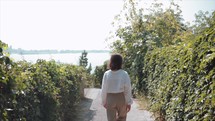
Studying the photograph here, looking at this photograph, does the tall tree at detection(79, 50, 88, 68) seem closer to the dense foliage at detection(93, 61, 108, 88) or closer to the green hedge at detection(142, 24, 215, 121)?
the dense foliage at detection(93, 61, 108, 88)

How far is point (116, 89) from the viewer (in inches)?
254

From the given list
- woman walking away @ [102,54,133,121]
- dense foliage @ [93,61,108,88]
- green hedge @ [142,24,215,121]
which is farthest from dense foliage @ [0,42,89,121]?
dense foliage @ [93,61,108,88]

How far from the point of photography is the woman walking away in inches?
255

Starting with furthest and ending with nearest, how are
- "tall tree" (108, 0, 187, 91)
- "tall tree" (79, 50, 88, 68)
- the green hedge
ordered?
"tall tree" (79, 50, 88, 68) → "tall tree" (108, 0, 187, 91) → the green hedge

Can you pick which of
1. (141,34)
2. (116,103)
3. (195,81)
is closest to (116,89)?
(116,103)

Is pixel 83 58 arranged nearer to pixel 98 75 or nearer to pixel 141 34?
pixel 98 75

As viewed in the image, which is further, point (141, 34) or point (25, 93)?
point (141, 34)

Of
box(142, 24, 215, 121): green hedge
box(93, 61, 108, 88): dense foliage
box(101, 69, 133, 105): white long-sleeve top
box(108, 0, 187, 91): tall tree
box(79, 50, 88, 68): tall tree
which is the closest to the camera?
box(142, 24, 215, 121): green hedge

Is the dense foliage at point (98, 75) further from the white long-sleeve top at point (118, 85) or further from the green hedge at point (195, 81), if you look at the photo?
the white long-sleeve top at point (118, 85)

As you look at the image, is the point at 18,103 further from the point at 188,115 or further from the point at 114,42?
the point at 114,42

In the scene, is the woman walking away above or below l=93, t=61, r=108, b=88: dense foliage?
above

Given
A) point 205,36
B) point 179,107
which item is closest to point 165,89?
point 179,107

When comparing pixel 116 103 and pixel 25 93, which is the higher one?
pixel 25 93

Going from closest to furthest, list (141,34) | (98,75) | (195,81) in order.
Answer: (195,81), (141,34), (98,75)
